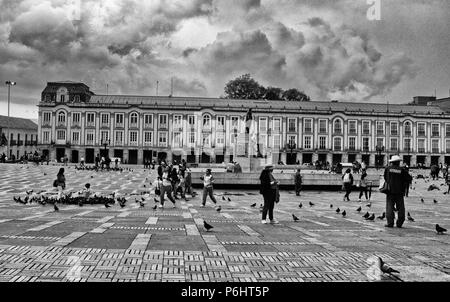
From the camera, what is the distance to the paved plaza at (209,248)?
6945 millimetres

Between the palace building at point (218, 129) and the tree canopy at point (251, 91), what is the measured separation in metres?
13.4

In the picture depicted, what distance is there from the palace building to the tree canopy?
13.4m

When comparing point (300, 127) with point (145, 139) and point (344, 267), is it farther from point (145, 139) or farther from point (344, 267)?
point (344, 267)

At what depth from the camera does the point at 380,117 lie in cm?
8644

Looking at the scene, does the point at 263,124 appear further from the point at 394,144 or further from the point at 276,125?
the point at 394,144

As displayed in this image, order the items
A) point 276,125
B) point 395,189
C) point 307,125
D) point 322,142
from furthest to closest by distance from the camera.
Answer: point 322,142, point 307,125, point 276,125, point 395,189

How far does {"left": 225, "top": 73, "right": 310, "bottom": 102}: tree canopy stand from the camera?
10106cm

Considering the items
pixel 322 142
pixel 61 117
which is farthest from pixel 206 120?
pixel 61 117

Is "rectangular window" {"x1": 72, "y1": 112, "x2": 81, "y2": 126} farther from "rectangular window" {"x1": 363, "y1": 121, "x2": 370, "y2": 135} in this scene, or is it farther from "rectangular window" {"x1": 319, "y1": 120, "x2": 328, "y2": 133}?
"rectangular window" {"x1": 363, "y1": 121, "x2": 370, "y2": 135}

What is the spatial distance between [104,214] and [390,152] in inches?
3081

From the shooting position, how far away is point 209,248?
9055 mm

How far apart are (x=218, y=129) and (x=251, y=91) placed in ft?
69.0

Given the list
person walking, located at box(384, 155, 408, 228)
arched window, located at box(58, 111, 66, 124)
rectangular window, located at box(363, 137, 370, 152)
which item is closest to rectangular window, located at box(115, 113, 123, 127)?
arched window, located at box(58, 111, 66, 124)
